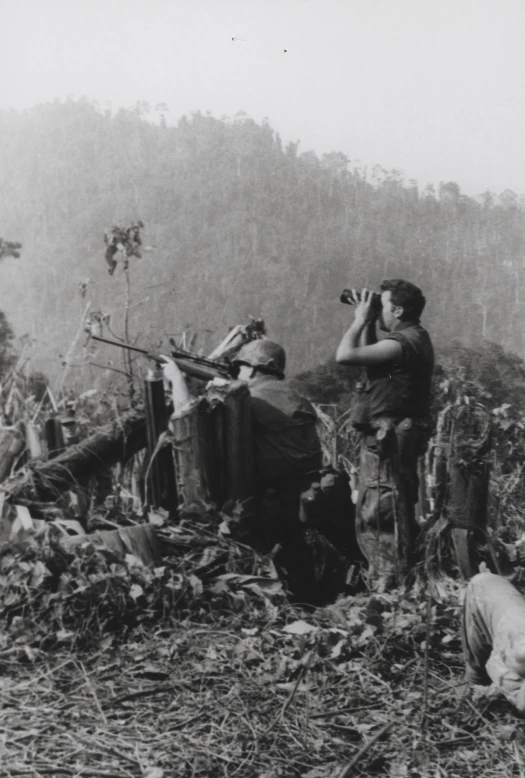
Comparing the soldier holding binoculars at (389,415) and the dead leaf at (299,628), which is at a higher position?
the soldier holding binoculars at (389,415)

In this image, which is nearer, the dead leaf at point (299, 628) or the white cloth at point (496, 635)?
the white cloth at point (496, 635)

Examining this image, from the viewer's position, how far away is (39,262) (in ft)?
40.2

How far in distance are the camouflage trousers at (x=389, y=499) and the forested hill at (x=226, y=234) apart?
365 cm

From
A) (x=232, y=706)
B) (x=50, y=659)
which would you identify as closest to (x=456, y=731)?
(x=232, y=706)

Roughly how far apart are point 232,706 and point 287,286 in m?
7.16

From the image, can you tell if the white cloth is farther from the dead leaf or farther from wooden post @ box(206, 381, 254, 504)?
wooden post @ box(206, 381, 254, 504)

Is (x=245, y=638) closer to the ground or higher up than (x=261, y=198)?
closer to the ground

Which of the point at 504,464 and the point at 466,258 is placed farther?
the point at 466,258

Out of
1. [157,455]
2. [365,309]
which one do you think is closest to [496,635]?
[365,309]

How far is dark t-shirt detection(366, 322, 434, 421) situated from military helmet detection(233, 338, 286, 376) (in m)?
0.91

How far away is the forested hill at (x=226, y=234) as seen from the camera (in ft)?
31.6

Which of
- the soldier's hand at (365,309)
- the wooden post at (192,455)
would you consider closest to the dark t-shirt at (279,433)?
the wooden post at (192,455)

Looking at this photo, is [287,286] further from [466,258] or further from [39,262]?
[39,262]

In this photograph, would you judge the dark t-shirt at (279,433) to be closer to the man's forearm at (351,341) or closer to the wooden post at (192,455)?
the wooden post at (192,455)
